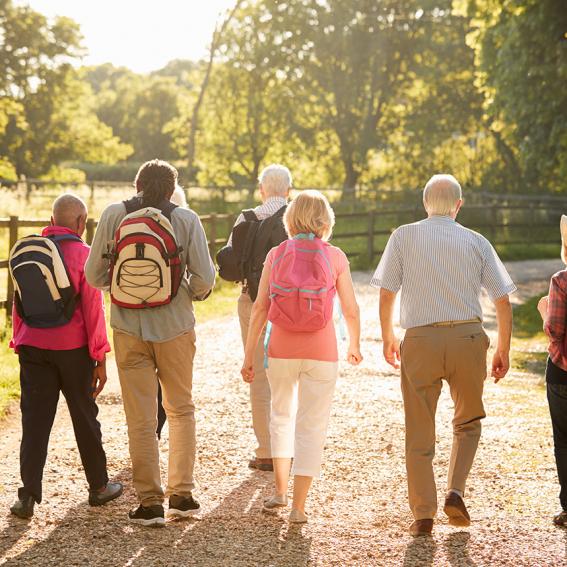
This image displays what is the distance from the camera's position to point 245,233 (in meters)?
6.62

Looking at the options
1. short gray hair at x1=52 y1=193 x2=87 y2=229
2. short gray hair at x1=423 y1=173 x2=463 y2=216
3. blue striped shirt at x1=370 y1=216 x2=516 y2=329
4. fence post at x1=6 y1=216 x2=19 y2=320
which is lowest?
fence post at x1=6 y1=216 x2=19 y2=320

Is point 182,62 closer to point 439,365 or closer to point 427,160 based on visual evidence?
point 427,160

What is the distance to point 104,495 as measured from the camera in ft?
19.0

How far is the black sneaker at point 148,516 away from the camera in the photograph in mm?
5348

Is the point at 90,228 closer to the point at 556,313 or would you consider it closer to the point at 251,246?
the point at 251,246

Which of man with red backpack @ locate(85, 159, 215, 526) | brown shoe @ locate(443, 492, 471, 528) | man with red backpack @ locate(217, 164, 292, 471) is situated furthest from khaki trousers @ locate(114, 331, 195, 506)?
brown shoe @ locate(443, 492, 471, 528)

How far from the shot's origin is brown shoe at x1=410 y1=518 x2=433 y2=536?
5293 mm

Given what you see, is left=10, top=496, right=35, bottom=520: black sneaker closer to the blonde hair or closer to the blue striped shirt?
the blonde hair

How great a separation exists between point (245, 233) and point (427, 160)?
41369mm

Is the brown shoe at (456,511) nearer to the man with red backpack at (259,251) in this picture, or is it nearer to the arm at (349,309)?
the arm at (349,309)

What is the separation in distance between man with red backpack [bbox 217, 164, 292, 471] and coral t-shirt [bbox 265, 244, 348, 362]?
1069 mm

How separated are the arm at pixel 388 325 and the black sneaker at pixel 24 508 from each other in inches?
77.2

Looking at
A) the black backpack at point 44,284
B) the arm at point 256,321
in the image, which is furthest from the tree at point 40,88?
the arm at point 256,321

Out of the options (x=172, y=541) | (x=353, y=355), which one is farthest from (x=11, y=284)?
(x=172, y=541)
